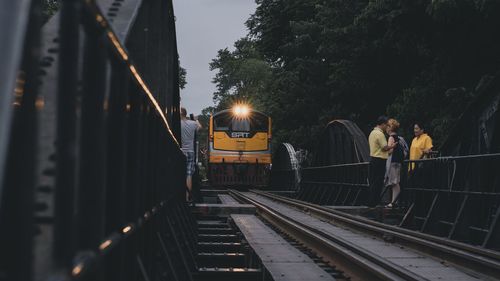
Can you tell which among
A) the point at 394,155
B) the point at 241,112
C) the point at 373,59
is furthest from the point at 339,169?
the point at 241,112

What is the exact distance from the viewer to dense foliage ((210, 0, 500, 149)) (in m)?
16.0

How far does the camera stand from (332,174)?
17.7 metres

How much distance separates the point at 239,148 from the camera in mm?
26297

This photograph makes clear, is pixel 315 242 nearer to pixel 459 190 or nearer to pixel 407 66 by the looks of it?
pixel 459 190

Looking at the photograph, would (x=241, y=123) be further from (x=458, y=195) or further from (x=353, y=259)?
(x=353, y=259)

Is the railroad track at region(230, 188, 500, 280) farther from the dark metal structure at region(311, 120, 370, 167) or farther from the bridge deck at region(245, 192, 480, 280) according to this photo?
the dark metal structure at region(311, 120, 370, 167)

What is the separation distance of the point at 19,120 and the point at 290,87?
27022 millimetres

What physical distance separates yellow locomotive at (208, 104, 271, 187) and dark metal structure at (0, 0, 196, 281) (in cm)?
2247

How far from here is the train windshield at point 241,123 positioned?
26.5 m

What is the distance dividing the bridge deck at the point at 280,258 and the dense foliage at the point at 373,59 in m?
7.81

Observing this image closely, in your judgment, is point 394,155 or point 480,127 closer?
point 480,127

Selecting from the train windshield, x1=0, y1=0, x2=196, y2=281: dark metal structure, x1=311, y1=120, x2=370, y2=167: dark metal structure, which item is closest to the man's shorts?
x1=311, y1=120, x2=370, y2=167: dark metal structure

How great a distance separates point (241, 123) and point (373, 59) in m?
5.97

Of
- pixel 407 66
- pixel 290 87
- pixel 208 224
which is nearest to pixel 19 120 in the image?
pixel 208 224
